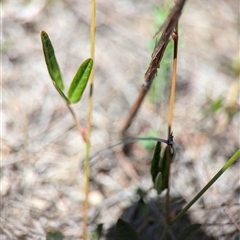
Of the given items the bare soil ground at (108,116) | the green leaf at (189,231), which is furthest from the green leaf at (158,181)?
the bare soil ground at (108,116)

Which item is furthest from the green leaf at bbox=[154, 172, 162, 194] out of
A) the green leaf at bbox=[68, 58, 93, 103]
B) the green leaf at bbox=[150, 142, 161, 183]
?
the green leaf at bbox=[68, 58, 93, 103]

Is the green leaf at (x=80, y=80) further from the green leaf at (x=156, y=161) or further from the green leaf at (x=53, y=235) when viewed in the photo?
the green leaf at (x=53, y=235)

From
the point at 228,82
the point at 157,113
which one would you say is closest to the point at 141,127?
the point at 157,113

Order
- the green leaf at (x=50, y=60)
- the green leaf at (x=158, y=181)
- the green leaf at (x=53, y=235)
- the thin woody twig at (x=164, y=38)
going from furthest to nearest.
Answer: the green leaf at (x=53, y=235), the green leaf at (x=158, y=181), the green leaf at (x=50, y=60), the thin woody twig at (x=164, y=38)

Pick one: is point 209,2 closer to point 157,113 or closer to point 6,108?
point 157,113

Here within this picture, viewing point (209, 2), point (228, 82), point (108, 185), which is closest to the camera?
point (108, 185)

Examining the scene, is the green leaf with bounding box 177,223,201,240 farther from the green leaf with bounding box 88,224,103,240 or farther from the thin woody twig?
the thin woody twig

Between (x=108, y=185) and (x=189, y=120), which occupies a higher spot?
(x=189, y=120)
